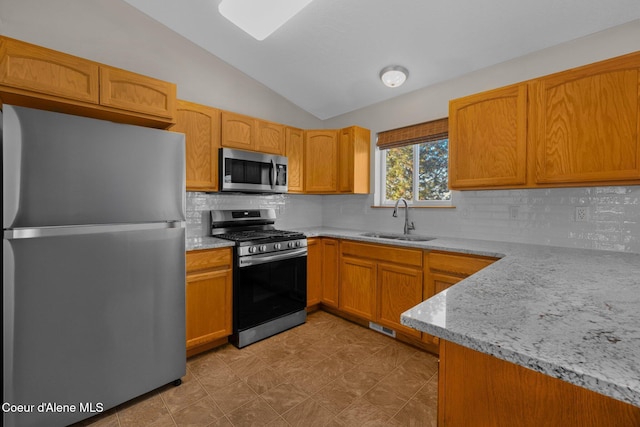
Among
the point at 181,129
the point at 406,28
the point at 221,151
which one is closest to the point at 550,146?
the point at 406,28

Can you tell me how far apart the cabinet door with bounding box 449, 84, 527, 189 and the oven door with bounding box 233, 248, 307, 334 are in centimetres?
163

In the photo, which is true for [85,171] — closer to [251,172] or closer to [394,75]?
[251,172]

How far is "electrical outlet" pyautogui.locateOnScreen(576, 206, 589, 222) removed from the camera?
216cm

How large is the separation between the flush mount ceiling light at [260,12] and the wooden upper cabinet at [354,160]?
134 centimetres

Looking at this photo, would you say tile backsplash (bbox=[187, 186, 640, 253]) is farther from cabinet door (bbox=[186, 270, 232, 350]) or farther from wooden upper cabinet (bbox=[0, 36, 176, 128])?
wooden upper cabinet (bbox=[0, 36, 176, 128])

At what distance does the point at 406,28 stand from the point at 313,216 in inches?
94.0

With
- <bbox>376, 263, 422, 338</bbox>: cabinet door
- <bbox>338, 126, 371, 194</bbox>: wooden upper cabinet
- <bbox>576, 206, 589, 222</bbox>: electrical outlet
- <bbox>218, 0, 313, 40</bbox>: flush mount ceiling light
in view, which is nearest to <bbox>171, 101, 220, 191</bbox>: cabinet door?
<bbox>218, 0, 313, 40</bbox>: flush mount ceiling light

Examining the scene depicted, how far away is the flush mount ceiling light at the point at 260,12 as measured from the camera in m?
2.23

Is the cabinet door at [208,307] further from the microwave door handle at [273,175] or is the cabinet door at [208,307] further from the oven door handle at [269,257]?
the microwave door handle at [273,175]

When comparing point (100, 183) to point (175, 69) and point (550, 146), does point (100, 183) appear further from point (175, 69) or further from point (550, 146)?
point (550, 146)

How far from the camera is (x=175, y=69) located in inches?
109

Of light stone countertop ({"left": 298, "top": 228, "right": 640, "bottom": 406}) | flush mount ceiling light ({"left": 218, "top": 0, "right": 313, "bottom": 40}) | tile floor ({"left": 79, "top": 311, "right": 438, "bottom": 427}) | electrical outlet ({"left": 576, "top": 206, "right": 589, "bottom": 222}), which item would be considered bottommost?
tile floor ({"left": 79, "top": 311, "right": 438, "bottom": 427})

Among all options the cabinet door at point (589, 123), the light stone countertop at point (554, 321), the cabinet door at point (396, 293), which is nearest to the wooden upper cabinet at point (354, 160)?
the cabinet door at point (396, 293)

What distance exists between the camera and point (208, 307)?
2350 millimetres
